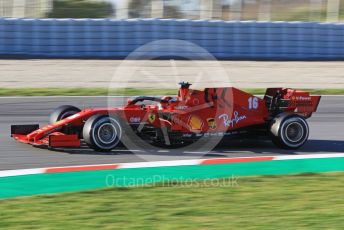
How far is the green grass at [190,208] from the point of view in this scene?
6359 mm

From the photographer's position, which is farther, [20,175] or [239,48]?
[239,48]

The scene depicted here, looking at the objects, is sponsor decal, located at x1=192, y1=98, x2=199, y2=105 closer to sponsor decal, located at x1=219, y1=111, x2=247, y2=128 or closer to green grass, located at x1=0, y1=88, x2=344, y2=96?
sponsor decal, located at x1=219, y1=111, x2=247, y2=128

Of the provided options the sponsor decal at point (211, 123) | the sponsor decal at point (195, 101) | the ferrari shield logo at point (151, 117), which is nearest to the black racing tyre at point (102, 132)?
the ferrari shield logo at point (151, 117)

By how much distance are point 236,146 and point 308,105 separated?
1203 millimetres

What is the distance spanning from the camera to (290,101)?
1065 centimetres

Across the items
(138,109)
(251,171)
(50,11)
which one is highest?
(50,11)

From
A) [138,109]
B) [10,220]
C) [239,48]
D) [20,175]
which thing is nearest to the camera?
[10,220]

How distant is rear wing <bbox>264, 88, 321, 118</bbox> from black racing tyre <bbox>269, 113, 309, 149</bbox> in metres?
0.29

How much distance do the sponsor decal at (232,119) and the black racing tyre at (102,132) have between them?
1474 millimetres

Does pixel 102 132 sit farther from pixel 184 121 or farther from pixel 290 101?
pixel 290 101

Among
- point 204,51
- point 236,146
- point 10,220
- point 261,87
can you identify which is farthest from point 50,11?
point 10,220

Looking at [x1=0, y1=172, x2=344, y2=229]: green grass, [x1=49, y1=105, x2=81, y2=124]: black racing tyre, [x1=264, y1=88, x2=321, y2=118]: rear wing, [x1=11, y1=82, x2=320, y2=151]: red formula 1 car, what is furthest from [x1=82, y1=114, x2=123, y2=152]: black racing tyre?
[x1=264, y1=88, x2=321, y2=118]: rear wing

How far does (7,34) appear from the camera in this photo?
20.1 metres

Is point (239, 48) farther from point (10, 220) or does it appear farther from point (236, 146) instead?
point (10, 220)
